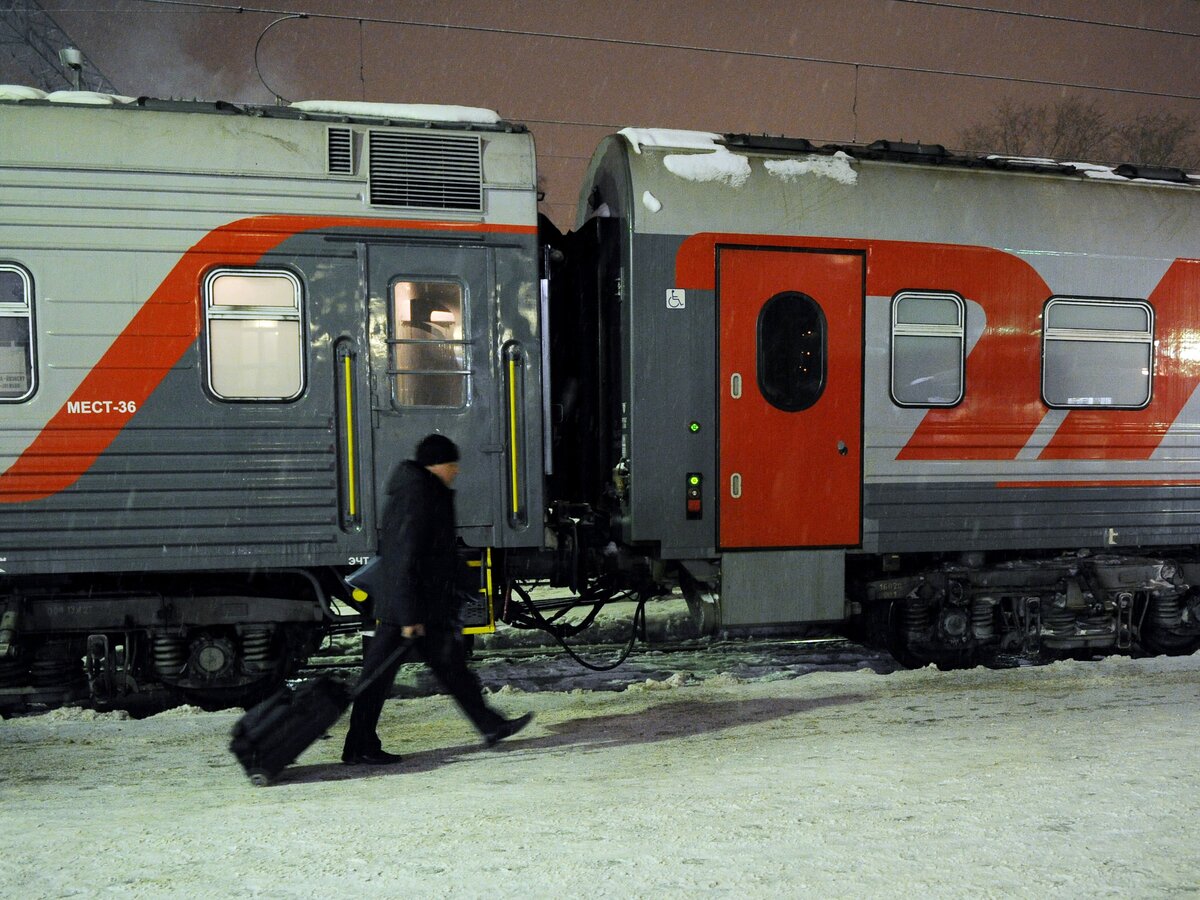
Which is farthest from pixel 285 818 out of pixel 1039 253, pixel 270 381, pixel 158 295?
pixel 1039 253

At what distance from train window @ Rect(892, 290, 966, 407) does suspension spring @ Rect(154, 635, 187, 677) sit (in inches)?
222

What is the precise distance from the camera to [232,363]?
6148mm

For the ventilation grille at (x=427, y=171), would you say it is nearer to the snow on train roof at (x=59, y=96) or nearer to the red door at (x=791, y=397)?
the snow on train roof at (x=59, y=96)

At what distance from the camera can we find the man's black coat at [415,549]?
16.2ft

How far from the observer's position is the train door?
6379mm

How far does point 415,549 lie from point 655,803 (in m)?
1.81

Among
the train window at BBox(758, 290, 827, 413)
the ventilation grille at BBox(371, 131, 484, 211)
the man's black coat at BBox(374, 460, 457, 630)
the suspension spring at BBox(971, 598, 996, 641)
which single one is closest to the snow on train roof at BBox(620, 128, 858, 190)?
the train window at BBox(758, 290, 827, 413)

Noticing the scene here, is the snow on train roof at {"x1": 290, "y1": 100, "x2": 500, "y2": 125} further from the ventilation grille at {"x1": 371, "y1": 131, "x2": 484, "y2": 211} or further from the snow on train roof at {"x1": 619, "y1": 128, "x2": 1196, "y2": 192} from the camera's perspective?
the snow on train roof at {"x1": 619, "y1": 128, "x2": 1196, "y2": 192}

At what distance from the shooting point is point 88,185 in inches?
235

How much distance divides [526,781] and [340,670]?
12.0 feet

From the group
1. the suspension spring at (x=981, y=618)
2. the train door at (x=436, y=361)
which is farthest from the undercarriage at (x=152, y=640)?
the suspension spring at (x=981, y=618)

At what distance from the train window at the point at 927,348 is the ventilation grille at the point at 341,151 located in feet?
13.8

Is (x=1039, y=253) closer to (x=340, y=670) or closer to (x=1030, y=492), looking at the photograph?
(x=1030, y=492)

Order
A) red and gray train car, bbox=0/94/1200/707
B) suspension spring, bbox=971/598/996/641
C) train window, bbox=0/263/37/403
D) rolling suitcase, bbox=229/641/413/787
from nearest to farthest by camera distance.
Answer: rolling suitcase, bbox=229/641/413/787 < train window, bbox=0/263/37/403 < red and gray train car, bbox=0/94/1200/707 < suspension spring, bbox=971/598/996/641
